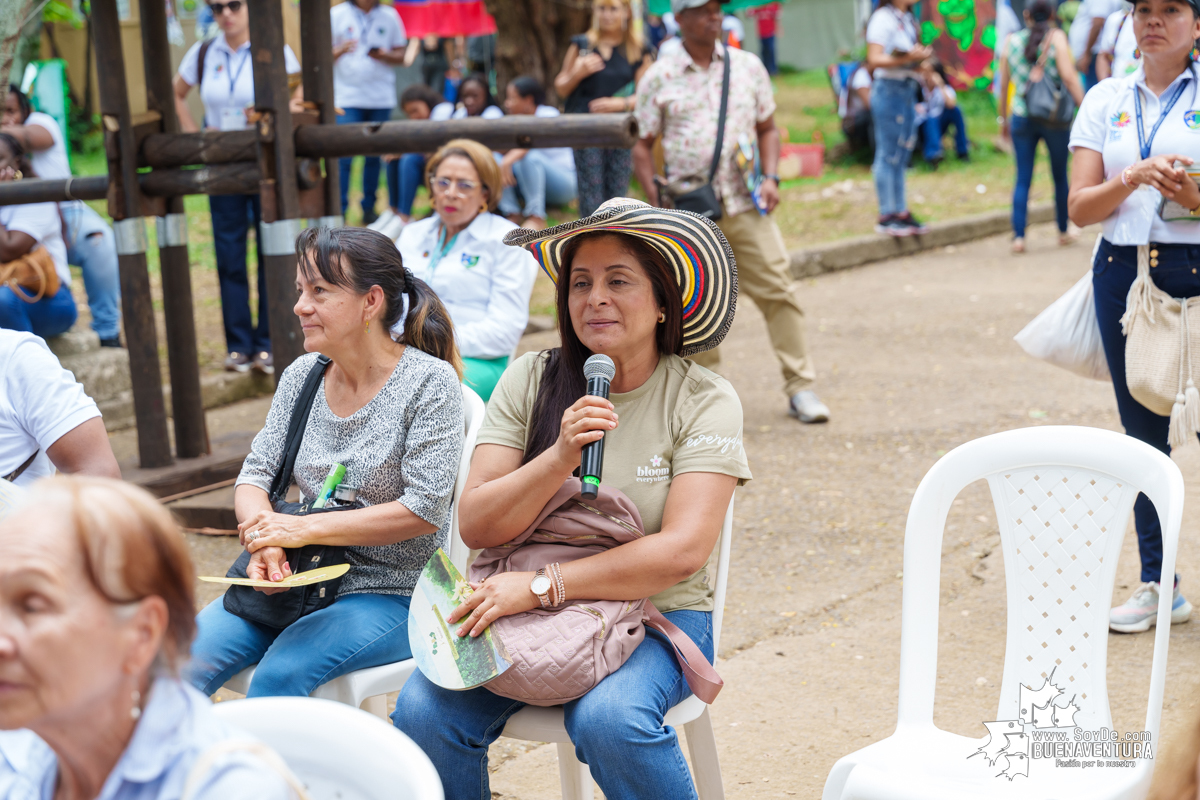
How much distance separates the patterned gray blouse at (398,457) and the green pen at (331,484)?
0.02 m

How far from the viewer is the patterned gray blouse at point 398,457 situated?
2.66 m

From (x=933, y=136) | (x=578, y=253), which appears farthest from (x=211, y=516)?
(x=933, y=136)

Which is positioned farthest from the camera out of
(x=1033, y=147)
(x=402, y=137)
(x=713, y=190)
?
(x=1033, y=147)

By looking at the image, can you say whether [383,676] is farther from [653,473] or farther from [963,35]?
[963,35]

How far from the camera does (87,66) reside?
53.9 ft

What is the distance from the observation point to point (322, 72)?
473cm

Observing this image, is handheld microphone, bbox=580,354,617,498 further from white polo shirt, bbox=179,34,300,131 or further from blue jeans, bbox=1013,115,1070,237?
blue jeans, bbox=1013,115,1070,237

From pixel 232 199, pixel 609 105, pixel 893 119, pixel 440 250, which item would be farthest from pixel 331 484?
pixel 893 119

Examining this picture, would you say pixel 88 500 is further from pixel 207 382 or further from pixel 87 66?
pixel 87 66

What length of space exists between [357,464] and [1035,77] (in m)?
7.70

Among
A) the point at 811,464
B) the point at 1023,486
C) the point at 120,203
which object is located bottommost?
the point at 811,464

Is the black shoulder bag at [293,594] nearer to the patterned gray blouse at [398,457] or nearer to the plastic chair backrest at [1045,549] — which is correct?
the patterned gray blouse at [398,457]

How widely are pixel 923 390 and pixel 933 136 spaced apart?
30.0ft

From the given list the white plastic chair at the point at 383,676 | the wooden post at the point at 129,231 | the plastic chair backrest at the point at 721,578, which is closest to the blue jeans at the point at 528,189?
the wooden post at the point at 129,231
